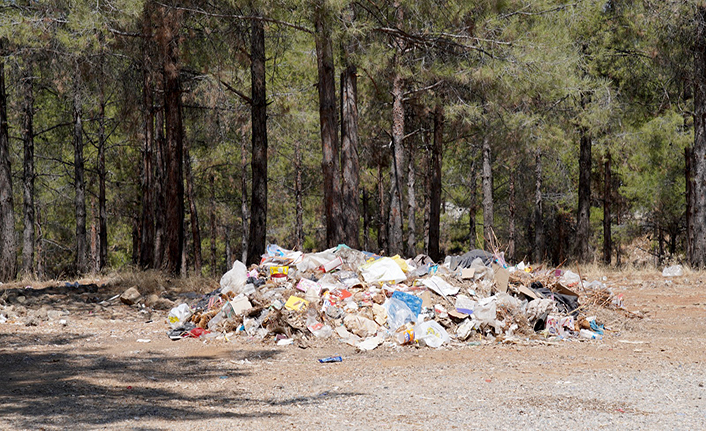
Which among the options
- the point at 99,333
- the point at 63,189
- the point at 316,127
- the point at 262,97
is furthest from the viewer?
the point at 63,189

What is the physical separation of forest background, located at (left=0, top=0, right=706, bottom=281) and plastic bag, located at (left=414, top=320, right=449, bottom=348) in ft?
10.1

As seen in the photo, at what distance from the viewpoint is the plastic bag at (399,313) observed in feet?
29.2

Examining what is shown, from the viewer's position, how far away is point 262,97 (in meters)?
14.6

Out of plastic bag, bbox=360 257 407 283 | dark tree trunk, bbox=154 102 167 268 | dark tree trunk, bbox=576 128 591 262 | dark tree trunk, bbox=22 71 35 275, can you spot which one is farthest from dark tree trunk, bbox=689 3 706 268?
dark tree trunk, bbox=22 71 35 275

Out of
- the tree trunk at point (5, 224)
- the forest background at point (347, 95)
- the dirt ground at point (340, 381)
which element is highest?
the forest background at point (347, 95)

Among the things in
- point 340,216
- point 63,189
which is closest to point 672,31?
point 340,216

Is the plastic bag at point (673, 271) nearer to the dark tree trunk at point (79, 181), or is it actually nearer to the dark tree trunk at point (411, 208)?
the dark tree trunk at point (411, 208)

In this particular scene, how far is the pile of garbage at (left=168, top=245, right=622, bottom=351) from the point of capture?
8875 mm

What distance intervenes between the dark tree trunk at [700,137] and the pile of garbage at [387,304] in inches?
272

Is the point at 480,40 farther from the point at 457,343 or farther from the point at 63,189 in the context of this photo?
the point at 63,189

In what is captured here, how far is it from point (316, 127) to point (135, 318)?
1614cm

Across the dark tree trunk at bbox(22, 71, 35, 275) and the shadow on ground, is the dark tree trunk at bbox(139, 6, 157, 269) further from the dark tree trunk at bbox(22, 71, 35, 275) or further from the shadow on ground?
the shadow on ground

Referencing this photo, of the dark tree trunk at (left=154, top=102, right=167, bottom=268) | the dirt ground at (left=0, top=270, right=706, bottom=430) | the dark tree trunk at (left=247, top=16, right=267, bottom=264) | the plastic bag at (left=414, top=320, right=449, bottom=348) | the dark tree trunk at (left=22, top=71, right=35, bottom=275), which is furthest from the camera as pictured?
the dark tree trunk at (left=22, top=71, right=35, bottom=275)

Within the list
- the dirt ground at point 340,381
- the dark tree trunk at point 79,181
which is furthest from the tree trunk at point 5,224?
the dirt ground at point 340,381
